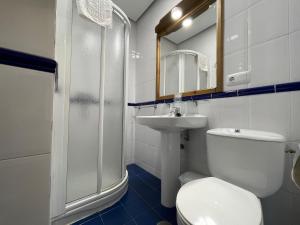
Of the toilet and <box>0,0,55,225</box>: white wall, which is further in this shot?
the toilet

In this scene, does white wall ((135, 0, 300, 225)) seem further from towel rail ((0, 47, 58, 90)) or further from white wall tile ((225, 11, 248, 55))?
towel rail ((0, 47, 58, 90))

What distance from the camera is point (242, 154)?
809 mm

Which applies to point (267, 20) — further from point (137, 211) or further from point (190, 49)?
point (137, 211)

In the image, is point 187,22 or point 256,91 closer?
point 256,91

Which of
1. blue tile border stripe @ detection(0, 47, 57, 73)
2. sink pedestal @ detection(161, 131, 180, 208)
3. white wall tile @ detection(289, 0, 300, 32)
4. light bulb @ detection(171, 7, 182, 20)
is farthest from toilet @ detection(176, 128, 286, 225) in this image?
light bulb @ detection(171, 7, 182, 20)

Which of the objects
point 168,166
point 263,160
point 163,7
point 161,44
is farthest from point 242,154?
point 163,7

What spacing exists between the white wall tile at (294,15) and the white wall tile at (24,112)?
1.26 meters

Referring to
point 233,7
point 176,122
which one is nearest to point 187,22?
point 233,7

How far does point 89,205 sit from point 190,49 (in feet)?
5.57

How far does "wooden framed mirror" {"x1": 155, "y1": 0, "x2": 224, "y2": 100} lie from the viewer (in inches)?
47.4

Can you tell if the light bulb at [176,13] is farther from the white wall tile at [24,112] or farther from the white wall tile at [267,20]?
the white wall tile at [24,112]

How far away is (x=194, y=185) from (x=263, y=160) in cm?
38

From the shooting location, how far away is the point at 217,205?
61 cm

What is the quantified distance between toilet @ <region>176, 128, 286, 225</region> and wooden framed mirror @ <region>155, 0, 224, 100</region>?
504 mm
